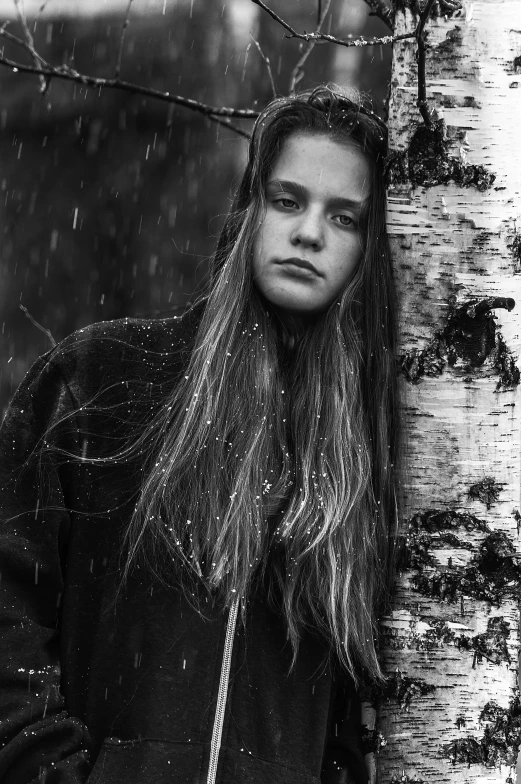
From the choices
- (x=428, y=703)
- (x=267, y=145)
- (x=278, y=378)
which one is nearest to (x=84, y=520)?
(x=278, y=378)

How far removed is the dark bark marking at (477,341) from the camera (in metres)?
1.83

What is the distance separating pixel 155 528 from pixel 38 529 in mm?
239

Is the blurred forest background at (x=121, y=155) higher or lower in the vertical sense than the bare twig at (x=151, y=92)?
higher

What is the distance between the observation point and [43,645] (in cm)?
183

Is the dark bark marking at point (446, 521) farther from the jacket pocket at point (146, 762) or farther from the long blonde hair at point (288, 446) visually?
the jacket pocket at point (146, 762)

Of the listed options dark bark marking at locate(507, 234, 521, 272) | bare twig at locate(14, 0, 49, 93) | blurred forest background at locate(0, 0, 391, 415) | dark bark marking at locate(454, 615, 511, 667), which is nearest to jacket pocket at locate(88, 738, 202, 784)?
dark bark marking at locate(454, 615, 511, 667)

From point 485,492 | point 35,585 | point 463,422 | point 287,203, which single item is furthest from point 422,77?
point 35,585

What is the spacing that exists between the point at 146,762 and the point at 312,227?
1190 millimetres

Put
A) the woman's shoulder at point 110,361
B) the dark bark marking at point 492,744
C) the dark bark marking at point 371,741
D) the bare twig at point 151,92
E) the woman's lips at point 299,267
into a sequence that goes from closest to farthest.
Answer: the dark bark marking at point 492,744
the dark bark marking at point 371,741
the woman's shoulder at point 110,361
the woman's lips at point 299,267
the bare twig at point 151,92

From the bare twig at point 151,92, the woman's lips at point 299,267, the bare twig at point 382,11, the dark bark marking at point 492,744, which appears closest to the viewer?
the dark bark marking at point 492,744

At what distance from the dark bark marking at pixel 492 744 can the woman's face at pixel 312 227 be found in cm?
97

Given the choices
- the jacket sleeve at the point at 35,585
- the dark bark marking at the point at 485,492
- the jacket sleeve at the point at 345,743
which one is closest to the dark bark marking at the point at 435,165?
the dark bark marking at the point at 485,492

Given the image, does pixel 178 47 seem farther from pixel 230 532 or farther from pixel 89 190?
pixel 230 532

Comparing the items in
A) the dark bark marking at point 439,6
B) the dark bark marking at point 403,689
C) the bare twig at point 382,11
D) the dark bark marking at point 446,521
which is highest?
the bare twig at point 382,11
